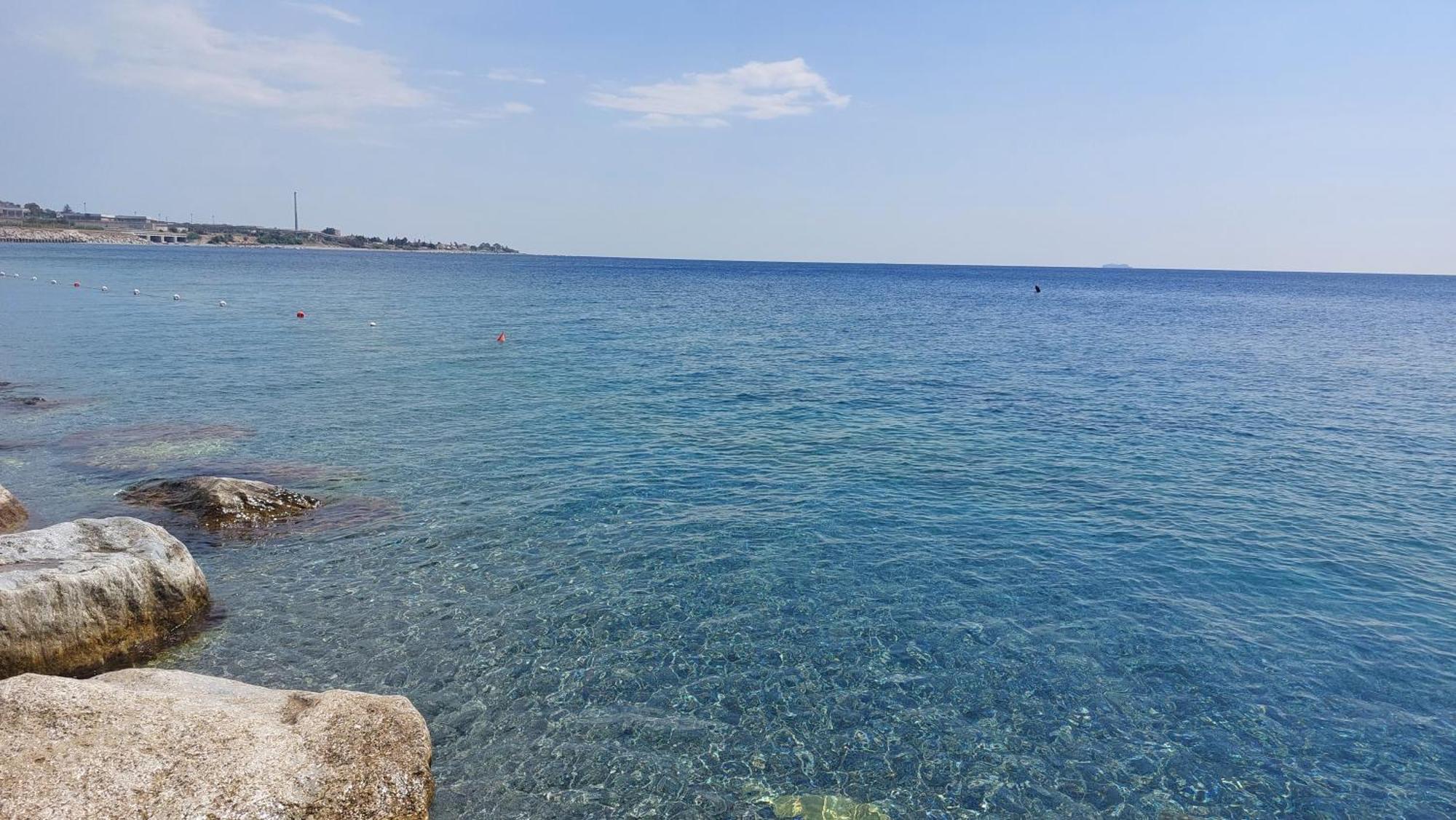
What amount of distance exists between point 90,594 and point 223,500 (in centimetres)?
673

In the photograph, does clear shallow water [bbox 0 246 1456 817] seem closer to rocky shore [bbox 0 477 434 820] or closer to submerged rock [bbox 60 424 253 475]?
submerged rock [bbox 60 424 253 475]

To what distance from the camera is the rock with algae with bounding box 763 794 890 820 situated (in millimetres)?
9902

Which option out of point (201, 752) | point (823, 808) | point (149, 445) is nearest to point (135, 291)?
point (149, 445)

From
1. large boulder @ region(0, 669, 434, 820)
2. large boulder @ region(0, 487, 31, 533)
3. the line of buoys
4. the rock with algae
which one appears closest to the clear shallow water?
the rock with algae

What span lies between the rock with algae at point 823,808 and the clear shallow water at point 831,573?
0.17m

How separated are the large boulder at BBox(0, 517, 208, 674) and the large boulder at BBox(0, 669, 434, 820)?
113 inches

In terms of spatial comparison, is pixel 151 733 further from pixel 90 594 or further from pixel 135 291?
pixel 135 291

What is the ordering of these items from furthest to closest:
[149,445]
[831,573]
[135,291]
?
[135,291] → [149,445] → [831,573]

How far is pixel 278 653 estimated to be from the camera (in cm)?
1313

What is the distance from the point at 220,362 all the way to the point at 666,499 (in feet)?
107

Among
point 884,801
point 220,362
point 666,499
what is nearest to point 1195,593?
point 884,801

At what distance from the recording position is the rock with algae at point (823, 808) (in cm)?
990

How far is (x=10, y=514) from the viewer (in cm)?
1734

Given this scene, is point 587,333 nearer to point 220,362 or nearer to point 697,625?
point 220,362
